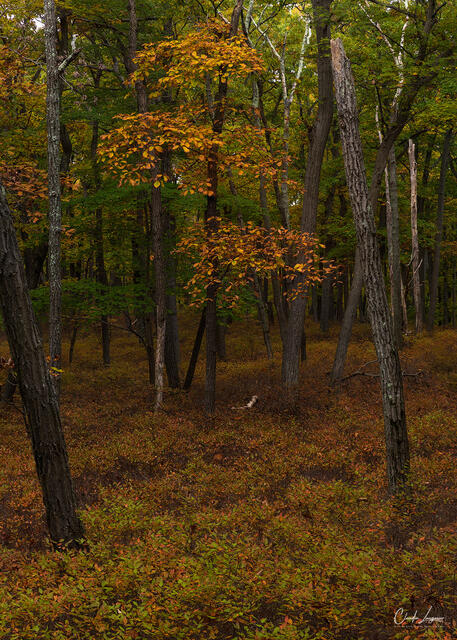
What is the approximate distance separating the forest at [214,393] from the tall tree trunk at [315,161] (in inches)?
2.6

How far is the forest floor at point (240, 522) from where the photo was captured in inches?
172

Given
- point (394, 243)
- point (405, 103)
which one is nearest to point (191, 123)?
point (405, 103)

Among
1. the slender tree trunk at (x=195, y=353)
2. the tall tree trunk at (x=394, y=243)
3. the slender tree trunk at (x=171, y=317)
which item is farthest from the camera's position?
the tall tree trunk at (x=394, y=243)

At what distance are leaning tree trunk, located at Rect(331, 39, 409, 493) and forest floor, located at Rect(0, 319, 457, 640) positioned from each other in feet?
4.97

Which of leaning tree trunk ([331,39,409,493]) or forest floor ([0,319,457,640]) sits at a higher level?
leaning tree trunk ([331,39,409,493])

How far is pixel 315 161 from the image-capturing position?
14305 mm

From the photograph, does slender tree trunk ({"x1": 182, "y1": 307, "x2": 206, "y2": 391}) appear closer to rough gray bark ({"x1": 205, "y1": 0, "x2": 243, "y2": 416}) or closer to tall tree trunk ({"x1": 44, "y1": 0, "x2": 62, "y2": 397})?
rough gray bark ({"x1": 205, "y1": 0, "x2": 243, "y2": 416})

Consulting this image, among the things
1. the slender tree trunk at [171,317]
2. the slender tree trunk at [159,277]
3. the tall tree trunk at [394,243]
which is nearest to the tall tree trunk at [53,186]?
the slender tree trunk at [159,277]

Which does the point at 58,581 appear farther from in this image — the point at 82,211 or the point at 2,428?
the point at 82,211

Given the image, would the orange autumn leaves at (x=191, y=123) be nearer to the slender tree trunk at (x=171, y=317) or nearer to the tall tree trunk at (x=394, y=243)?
the slender tree trunk at (x=171, y=317)

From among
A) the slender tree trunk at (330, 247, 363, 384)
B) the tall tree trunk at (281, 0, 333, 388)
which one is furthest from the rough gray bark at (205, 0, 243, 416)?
the slender tree trunk at (330, 247, 363, 384)

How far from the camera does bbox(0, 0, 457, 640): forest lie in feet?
15.4

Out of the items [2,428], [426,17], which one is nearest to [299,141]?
[426,17]

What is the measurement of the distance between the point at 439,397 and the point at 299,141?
1646 centimetres
